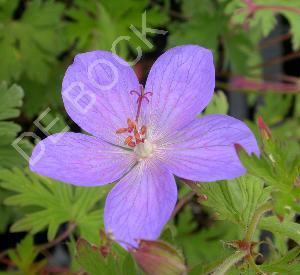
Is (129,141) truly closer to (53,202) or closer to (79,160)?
(79,160)

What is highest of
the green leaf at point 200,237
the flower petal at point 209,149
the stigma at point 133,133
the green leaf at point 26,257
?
the stigma at point 133,133

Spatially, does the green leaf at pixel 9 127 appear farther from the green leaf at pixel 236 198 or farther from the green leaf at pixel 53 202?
the green leaf at pixel 236 198

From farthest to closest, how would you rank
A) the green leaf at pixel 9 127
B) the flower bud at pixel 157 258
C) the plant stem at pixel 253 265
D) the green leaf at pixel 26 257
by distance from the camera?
1. the green leaf at pixel 26 257
2. the green leaf at pixel 9 127
3. the plant stem at pixel 253 265
4. the flower bud at pixel 157 258

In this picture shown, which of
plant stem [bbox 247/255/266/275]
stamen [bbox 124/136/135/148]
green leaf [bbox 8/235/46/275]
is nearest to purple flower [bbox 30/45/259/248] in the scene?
stamen [bbox 124/136/135/148]

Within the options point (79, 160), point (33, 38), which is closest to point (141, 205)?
point (79, 160)

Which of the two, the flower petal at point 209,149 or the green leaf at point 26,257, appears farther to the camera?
the green leaf at point 26,257

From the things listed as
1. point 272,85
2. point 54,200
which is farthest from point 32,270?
point 272,85

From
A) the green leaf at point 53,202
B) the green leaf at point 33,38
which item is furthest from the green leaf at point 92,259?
the green leaf at point 33,38
